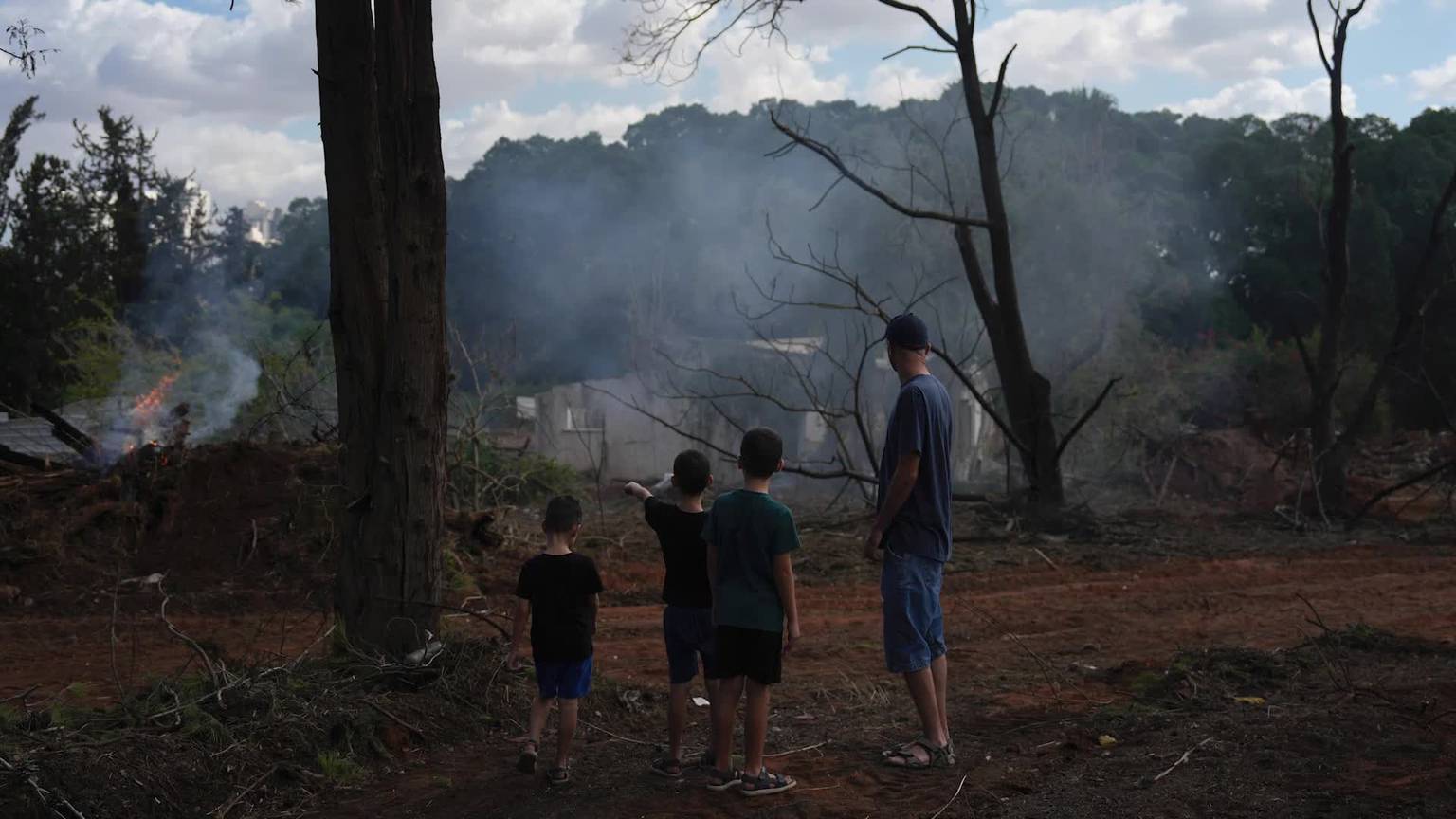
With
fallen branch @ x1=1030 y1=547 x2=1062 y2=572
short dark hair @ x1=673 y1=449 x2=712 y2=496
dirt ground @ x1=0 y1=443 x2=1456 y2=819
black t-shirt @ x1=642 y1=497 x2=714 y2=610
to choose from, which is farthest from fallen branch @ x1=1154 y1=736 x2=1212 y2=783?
fallen branch @ x1=1030 y1=547 x2=1062 y2=572

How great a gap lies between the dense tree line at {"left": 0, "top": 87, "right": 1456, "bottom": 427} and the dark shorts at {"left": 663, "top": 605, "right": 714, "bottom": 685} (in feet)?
52.4

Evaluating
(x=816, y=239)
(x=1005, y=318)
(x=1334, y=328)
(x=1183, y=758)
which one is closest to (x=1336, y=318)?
(x=1334, y=328)

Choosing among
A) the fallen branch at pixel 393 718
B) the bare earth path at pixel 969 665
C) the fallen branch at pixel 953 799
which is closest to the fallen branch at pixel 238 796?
the bare earth path at pixel 969 665

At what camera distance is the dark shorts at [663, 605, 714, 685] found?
486cm

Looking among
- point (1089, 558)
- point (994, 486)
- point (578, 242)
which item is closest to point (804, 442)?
point (994, 486)

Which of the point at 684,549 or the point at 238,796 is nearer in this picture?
the point at 238,796

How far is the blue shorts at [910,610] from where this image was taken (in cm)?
482

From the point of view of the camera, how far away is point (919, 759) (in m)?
4.91

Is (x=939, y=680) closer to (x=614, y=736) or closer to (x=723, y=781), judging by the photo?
(x=723, y=781)

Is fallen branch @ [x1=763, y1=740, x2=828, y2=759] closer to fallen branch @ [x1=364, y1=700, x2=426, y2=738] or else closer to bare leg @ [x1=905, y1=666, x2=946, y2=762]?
bare leg @ [x1=905, y1=666, x2=946, y2=762]

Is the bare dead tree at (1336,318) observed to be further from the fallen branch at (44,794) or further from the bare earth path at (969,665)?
the fallen branch at (44,794)

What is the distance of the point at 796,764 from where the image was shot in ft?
16.6

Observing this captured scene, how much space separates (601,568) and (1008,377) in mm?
4847

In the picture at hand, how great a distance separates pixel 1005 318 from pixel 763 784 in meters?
9.24
